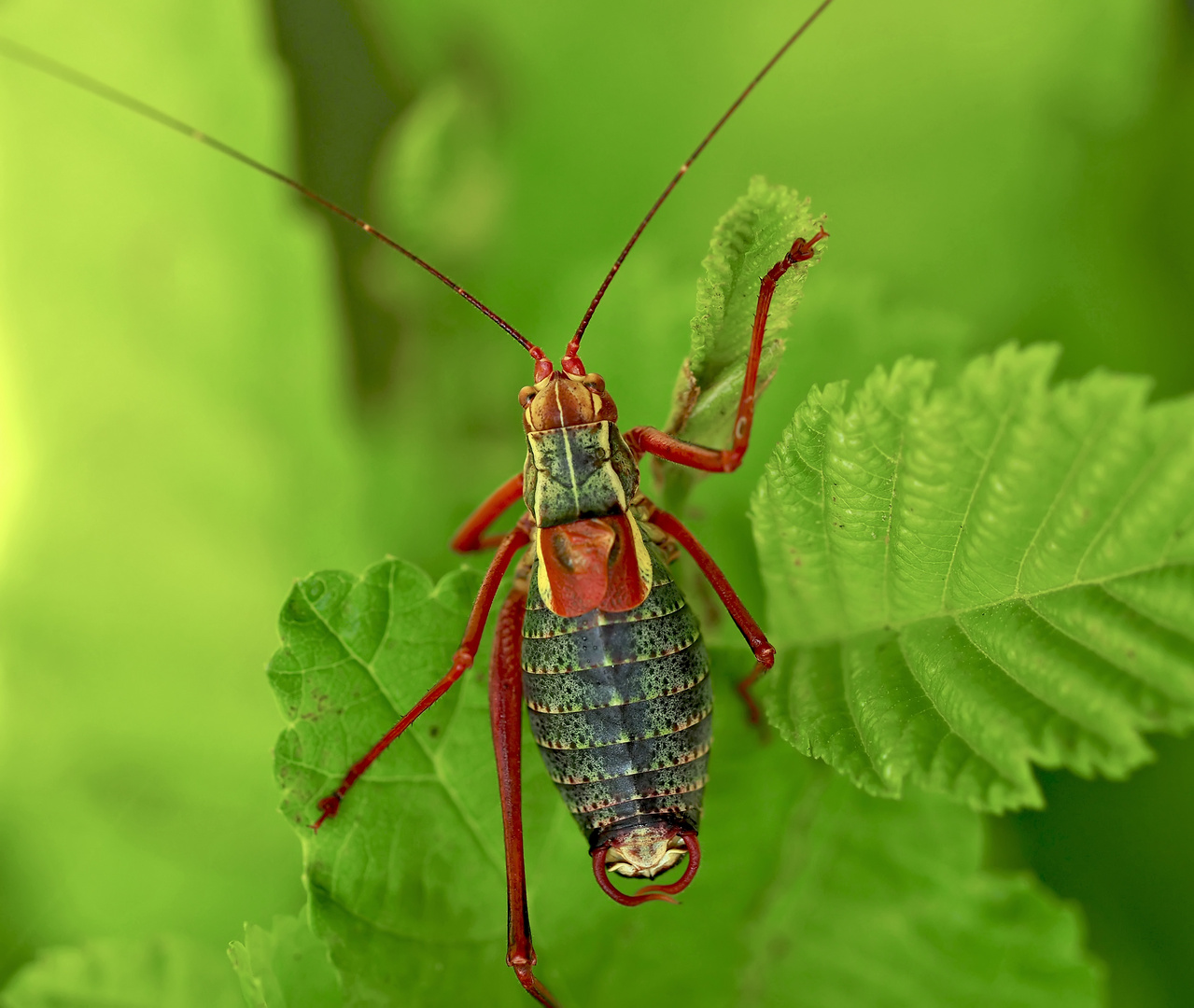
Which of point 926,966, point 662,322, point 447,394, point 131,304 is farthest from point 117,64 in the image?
point 926,966

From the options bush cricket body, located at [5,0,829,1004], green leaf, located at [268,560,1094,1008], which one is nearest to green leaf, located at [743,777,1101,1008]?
green leaf, located at [268,560,1094,1008]

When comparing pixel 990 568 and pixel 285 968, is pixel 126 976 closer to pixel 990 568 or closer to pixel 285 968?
pixel 285 968

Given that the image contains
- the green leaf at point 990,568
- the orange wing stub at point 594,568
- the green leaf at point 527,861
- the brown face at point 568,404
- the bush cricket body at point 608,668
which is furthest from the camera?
the brown face at point 568,404

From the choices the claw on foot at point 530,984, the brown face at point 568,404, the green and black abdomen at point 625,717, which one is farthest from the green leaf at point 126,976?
the brown face at point 568,404

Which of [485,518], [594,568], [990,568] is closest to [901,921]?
[990,568]

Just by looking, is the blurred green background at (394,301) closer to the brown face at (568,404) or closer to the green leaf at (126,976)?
the brown face at (568,404)

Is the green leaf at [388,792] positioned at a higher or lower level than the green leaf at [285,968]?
higher
